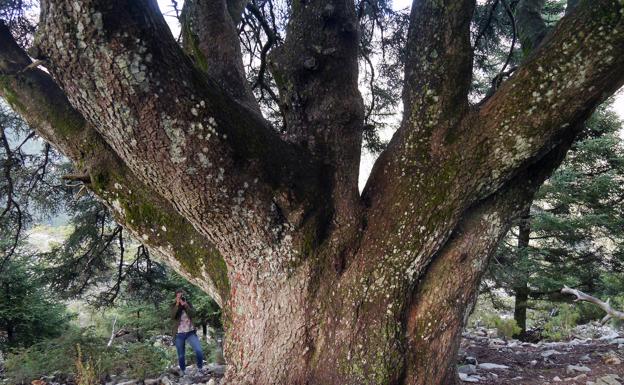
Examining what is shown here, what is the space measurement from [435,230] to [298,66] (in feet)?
5.72

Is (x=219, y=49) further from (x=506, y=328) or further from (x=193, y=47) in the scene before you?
(x=506, y=328)

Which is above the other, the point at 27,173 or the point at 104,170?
the point at 27,173

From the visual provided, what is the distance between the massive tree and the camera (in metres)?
2.61

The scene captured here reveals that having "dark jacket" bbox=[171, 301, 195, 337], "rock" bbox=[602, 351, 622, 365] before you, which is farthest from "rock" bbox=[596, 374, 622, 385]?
"dark jacket" bbox=[171, 301, 195, 337]

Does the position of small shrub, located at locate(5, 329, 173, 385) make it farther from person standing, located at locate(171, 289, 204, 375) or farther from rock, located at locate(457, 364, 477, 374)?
rock, located at locate(457, 364, 477, 374)

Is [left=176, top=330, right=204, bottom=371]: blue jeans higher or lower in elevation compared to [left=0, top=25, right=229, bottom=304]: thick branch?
lower

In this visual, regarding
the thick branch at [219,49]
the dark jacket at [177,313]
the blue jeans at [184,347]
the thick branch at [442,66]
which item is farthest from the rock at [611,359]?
the dark jacket at [177,313]

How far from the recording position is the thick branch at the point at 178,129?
230cm

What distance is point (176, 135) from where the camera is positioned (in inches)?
101

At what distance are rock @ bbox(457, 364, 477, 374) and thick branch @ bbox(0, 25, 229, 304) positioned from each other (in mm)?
2828

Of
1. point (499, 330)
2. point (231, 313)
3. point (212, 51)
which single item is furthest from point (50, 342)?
point (499, 330)

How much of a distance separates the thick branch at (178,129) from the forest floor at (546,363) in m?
2.65

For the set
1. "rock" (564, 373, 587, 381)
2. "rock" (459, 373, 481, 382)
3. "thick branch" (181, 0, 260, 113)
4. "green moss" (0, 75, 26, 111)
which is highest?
"thick branch" (181, 0, 260, 113)

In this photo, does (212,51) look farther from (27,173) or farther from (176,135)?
(27,173)
